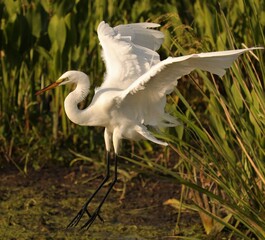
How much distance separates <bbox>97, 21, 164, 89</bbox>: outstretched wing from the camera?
5551 millimetres

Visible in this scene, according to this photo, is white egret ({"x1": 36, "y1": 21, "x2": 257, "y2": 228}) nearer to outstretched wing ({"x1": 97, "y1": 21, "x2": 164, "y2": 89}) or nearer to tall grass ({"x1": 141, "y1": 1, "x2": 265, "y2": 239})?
outstretched wing ({"x1": 97, "y1": 21, "x2": 164, "y2": 89})

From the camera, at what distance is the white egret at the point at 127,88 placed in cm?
489

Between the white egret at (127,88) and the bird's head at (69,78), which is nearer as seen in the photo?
the white egret at (127,88)

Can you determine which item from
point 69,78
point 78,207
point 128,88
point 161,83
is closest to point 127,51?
point 69,78

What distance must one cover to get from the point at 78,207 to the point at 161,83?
6.60 feet

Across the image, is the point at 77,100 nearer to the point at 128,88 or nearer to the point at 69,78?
the point at 69,78

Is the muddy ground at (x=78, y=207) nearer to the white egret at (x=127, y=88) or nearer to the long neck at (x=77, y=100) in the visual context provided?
the white egret at (x=127, y=88)

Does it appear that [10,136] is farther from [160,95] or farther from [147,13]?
[160,95]

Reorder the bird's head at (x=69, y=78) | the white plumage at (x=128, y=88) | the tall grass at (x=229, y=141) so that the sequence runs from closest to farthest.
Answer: the tall grass at (x=229, y=141)
the white plumage at (x=128, y=88)
the bird's head at (x=69, y=78)

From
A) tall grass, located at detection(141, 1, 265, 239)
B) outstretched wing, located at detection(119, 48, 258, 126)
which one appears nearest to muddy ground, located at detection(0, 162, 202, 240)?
tall grass, located at detection(141, 1, 265, 239)

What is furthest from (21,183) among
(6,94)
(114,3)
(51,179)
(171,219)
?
(114,3)

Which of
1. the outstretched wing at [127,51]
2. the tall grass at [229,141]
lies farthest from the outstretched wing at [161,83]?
the outstretched wing at [127,51]

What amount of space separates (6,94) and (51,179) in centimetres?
89

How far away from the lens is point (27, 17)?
772 centimetres
